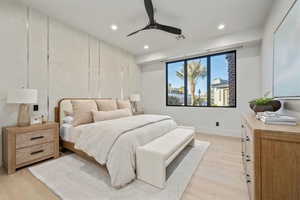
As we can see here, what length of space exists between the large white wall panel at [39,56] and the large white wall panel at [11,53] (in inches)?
4.0

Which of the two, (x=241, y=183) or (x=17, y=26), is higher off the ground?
(x=17, y=26)

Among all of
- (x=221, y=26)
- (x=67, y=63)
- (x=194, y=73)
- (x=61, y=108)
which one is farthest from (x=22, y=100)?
(x=194, y=73)

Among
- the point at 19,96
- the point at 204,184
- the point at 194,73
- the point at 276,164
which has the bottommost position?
the point at 204,184

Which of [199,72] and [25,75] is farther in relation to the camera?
[199,72]

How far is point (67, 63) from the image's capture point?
3.12m

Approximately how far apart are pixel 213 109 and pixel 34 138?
440 centimetres

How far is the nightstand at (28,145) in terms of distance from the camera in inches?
78.1

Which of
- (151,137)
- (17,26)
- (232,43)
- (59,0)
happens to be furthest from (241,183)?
(17,26)

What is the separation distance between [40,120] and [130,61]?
3447 mm

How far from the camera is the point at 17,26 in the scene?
2387 mm

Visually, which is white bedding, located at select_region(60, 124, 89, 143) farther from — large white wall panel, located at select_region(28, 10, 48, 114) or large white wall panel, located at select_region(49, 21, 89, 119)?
large white wall panel, located at select_region(28, 10, 48, 114)

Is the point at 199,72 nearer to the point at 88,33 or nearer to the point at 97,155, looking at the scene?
the point at 88,33

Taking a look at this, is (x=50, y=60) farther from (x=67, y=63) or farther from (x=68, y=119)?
(x=68, y=119)

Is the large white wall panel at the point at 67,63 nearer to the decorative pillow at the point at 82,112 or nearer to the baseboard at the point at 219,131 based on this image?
the decorative pillow at the point at 82,112
